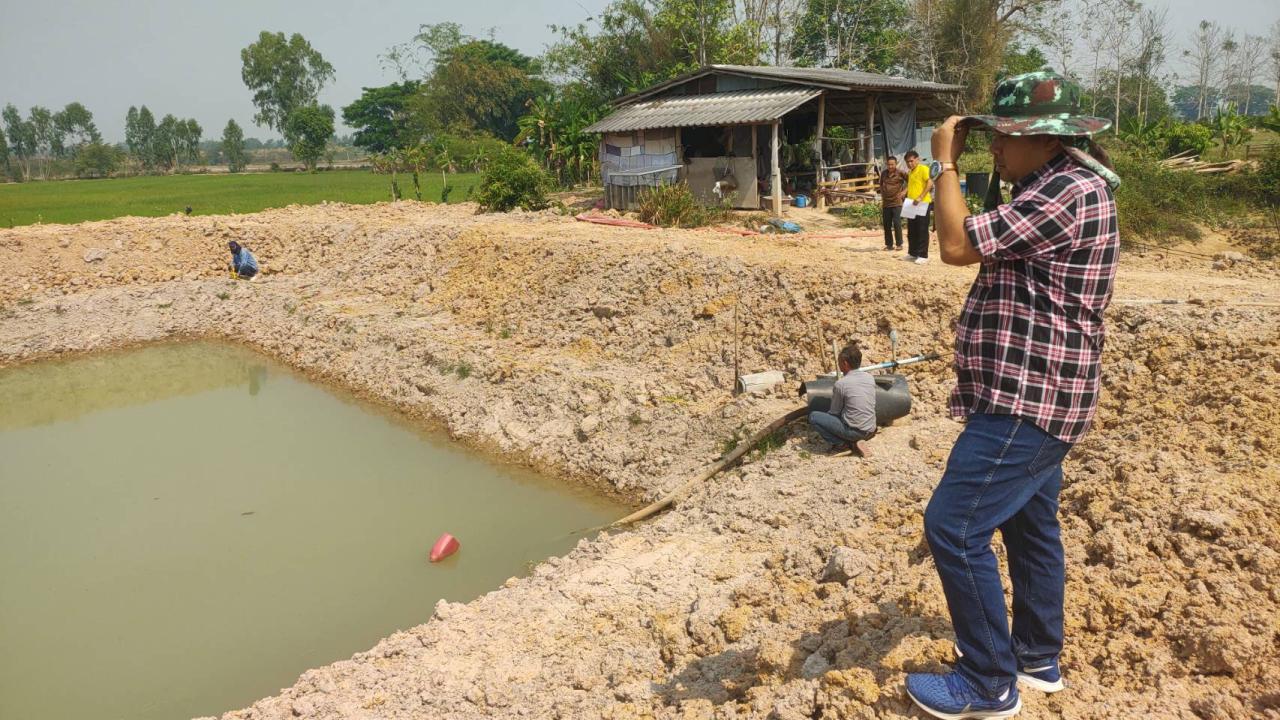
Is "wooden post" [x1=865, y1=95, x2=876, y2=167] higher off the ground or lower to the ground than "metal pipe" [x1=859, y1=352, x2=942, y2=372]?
higher

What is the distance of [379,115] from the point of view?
6041 centimetres

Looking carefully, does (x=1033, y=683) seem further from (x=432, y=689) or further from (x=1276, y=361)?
(x=1276, y=361)

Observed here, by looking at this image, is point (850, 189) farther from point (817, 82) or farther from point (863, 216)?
point (817, 82)

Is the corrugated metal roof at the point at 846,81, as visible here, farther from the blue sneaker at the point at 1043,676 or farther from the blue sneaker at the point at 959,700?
the blue sneaker at the point at 959,700

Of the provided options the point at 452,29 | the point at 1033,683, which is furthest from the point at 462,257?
the point at 452,29

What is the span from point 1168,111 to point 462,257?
3371 cm

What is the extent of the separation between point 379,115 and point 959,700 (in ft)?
211

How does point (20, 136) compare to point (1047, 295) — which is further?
point (20, 136)

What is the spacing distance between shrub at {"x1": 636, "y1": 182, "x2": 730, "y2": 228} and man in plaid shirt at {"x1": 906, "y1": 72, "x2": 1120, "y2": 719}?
37.7 ft

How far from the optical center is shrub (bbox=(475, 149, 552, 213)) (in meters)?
16.9

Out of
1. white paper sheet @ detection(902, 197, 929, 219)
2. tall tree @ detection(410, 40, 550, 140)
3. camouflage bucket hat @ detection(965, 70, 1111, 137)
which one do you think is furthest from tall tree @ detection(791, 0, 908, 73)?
camouflage bucket hat @ detection(965, 70, 1111, 137)

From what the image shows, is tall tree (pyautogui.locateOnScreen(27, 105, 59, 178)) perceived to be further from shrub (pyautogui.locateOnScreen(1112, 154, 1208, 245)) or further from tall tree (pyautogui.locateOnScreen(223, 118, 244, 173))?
shrub (pyautogui.locateOnScreen(1112, 154, 1208, 245))

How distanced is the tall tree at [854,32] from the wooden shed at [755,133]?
12.4 meters

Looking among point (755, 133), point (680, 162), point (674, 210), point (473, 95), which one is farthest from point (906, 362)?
point (473, 95)
